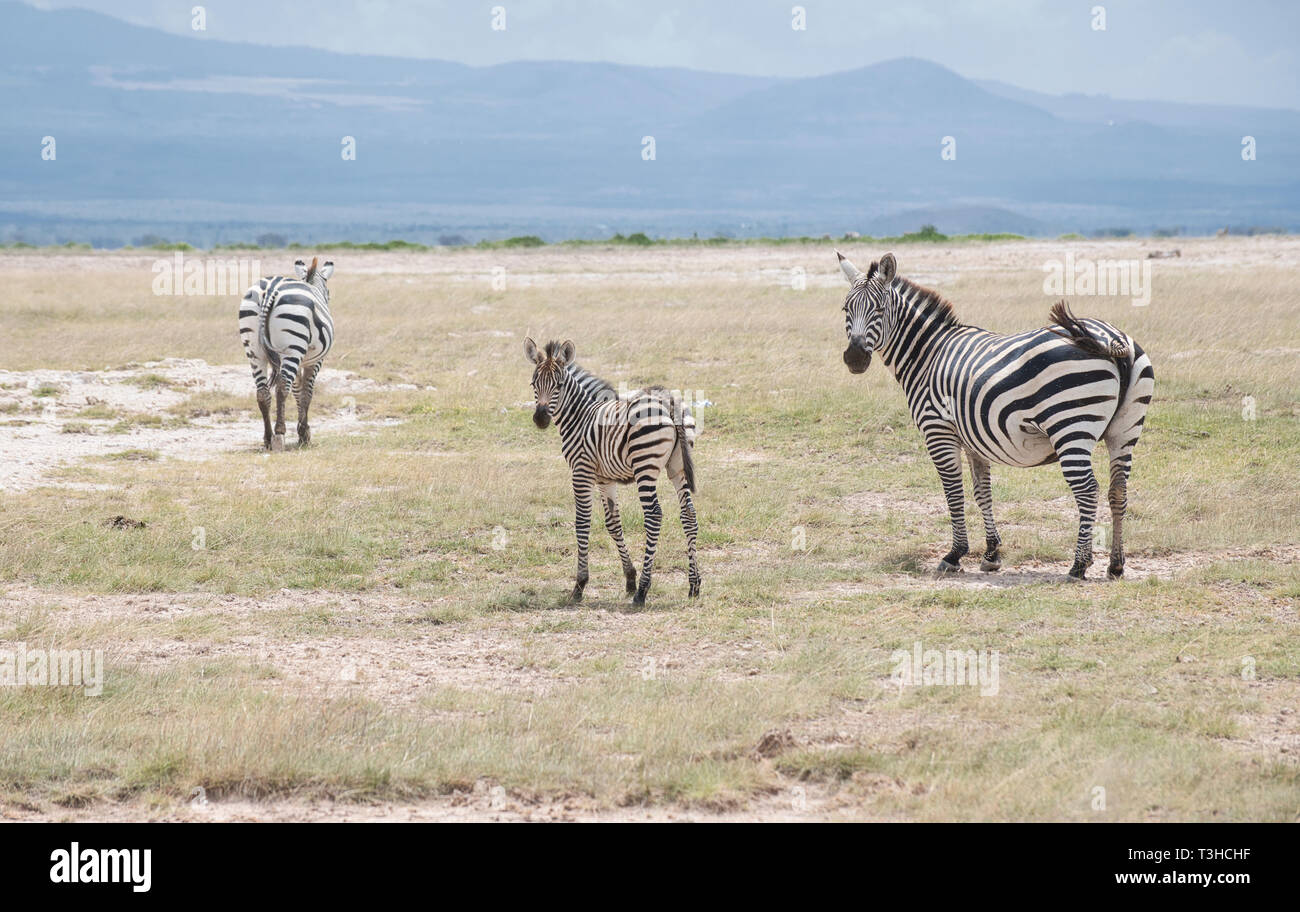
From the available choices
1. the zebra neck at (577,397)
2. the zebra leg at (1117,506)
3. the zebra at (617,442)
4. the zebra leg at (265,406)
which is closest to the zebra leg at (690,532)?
the zebra at (617,442)

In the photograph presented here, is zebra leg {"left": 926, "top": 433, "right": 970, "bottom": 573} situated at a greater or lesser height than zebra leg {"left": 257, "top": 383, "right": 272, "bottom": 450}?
lesser

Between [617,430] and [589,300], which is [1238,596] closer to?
[617,430]

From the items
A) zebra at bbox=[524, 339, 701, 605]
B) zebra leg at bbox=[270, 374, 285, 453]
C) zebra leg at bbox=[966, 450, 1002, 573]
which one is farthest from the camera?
zebra leg at bbox=[270, 374, 285, 453]

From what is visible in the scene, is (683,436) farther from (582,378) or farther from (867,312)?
(867,312)

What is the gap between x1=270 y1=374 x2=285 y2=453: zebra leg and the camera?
17.1 m

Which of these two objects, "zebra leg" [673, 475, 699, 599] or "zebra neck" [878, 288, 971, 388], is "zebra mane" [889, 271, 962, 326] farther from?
"zebra leg" [673, 475, 699, 599]

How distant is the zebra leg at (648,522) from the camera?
10391 mm

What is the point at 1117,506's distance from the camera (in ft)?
35.8

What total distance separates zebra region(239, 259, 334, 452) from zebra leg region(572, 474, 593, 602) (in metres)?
7.70

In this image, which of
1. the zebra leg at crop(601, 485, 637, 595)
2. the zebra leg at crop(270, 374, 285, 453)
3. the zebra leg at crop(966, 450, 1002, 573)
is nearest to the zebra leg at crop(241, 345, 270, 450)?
the zebra leg at crop(270, 374, 285, 453)

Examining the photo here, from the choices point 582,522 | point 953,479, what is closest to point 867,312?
point 953,479

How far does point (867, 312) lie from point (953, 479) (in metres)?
1.84

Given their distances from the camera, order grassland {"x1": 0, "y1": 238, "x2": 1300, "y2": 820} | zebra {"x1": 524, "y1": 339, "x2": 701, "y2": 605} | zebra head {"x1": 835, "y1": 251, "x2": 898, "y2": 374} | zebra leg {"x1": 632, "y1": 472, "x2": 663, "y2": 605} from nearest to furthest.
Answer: grassland {"x1": 0, "y1": 238, "x2": 1300, "y2": 820} < zebra {"x1": 524, "y1": 339, "x2": 701, "y2": 605} < zebra leg {"x1": 632, "y1": 472, "x2": 663, "y2": 605} < zebra head {"x1": 835, "y1": 251, "x2": 898, "y2": 374}

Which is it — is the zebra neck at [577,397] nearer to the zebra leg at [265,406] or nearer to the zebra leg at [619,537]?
the zebra leg at [619,537]
